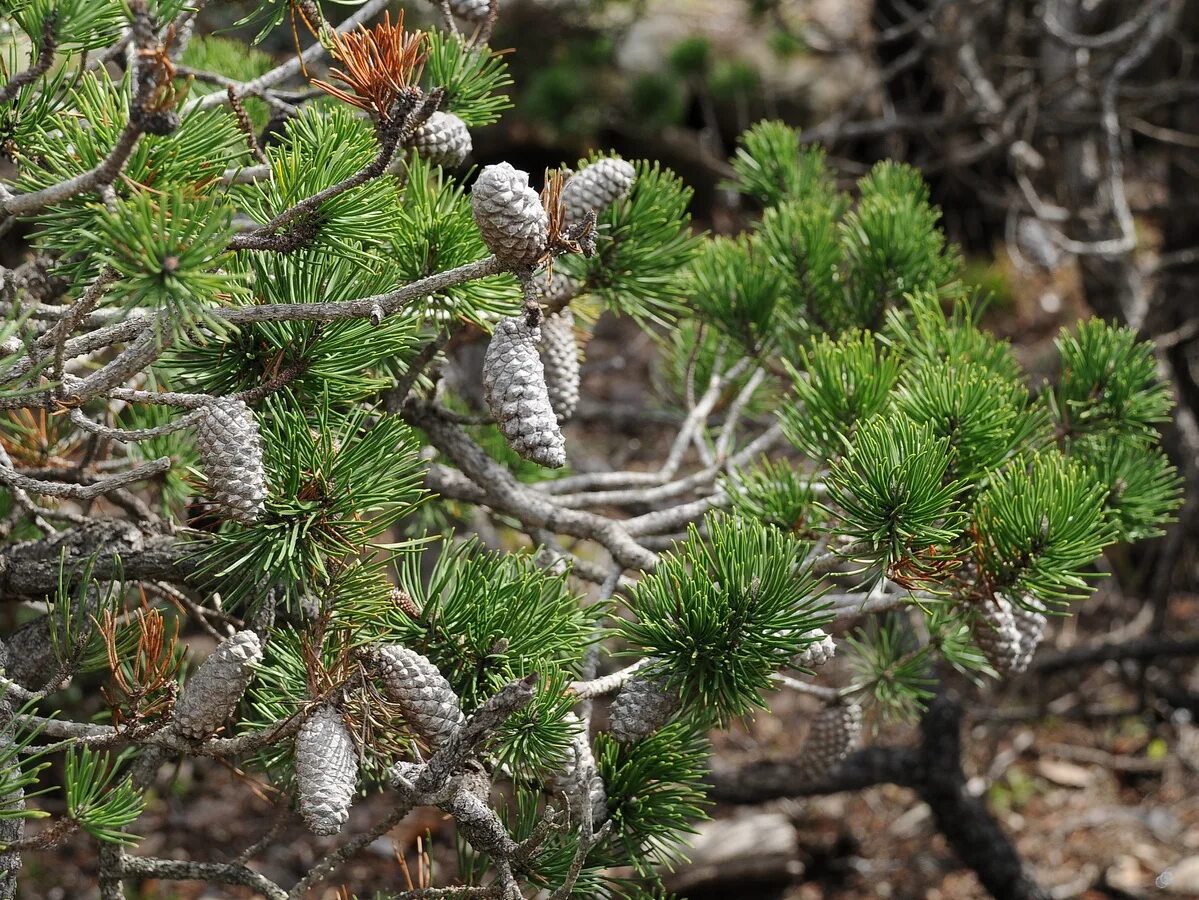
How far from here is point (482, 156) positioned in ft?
17.0

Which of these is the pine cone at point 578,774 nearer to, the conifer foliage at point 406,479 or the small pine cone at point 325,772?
the conifer foliage at point 406,479

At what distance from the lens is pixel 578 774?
3.57 ft

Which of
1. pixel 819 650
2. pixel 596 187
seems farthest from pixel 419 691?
pixel 596 187

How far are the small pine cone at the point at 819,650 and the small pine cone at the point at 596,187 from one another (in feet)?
1.52

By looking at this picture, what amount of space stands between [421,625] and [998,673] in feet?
2.10

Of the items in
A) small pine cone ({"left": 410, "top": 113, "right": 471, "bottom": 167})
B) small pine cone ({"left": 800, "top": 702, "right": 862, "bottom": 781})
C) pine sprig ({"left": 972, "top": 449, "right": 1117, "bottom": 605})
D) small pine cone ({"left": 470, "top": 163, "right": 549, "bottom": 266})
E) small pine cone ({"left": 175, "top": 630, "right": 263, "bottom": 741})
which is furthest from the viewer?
small pine cone ({"left": 800, "top": 702, "right": 862, "bottom": 781})

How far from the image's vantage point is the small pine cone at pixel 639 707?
3.49ft

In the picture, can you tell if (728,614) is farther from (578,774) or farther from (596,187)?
(596,187)

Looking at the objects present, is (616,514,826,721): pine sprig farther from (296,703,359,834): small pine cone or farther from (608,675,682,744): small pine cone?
(296,703,359,834): small pine cone

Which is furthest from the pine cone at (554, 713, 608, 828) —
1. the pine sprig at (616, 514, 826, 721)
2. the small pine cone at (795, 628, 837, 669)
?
the small pine cone at (795, 628, 837, 669)

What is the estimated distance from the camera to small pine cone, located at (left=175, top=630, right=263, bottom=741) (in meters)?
0.94

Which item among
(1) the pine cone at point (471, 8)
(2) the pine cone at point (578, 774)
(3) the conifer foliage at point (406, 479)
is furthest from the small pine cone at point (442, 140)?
(2) the pine cone at point (578, 774)

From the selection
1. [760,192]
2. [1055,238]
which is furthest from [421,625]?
[1055,238]

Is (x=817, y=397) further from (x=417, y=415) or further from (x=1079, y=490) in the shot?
(x=417, y=415)
